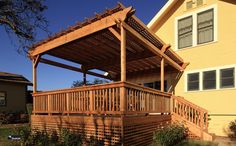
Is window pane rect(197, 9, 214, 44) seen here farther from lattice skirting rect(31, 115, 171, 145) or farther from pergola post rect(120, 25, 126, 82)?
pergola post rect(120, 25, 126, 82)

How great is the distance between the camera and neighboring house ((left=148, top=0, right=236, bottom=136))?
12.7 metres

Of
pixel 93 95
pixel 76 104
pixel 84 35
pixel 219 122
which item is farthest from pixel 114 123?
pixel 219 122

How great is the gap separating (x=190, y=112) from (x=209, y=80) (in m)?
2.14

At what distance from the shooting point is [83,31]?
33.4 feet

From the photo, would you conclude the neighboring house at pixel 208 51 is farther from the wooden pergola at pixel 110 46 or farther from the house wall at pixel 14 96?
the house wall at pixel 14 96

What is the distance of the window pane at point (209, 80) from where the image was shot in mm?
13250

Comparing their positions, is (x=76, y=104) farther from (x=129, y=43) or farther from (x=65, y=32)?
(x=129, y=43)

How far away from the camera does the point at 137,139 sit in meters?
9.52

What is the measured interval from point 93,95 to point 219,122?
6.63 meters

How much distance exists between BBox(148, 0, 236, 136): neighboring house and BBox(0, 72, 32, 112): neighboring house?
585 inches

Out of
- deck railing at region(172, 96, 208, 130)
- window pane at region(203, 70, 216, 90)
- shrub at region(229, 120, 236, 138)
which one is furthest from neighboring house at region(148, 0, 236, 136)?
deck railing at region(172, 96, 208, 130)

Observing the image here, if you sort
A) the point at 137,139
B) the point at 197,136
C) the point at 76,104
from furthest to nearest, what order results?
the point at 197,136 < the point at 76,104 < the point at 137,139

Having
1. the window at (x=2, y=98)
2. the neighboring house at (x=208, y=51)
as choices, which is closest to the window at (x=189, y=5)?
the neighboring house at (x=208, y=51)

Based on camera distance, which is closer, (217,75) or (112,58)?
(217,75)
